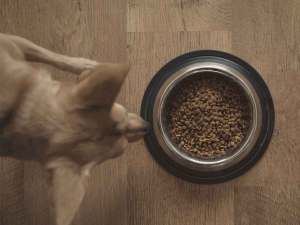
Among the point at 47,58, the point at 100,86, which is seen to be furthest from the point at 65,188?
the point at 47,58

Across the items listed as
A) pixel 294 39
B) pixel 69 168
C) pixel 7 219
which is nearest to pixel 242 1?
pixel 294 39

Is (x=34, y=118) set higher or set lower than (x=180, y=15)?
lower

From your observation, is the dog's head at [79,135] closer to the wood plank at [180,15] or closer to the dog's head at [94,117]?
the dog's head at [94,117]

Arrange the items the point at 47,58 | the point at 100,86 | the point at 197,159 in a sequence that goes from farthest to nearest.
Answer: the point at 197,159 < the point at 47,58 < the point at 100,86

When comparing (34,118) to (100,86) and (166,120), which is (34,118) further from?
(166,120)

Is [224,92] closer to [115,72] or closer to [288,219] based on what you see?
[288,219]

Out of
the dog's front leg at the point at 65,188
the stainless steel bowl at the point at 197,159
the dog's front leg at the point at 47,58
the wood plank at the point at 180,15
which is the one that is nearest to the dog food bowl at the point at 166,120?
the stainless steel bowl at the point at 197,159

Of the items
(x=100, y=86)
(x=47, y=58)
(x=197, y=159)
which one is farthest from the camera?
(x=197, y=159)
